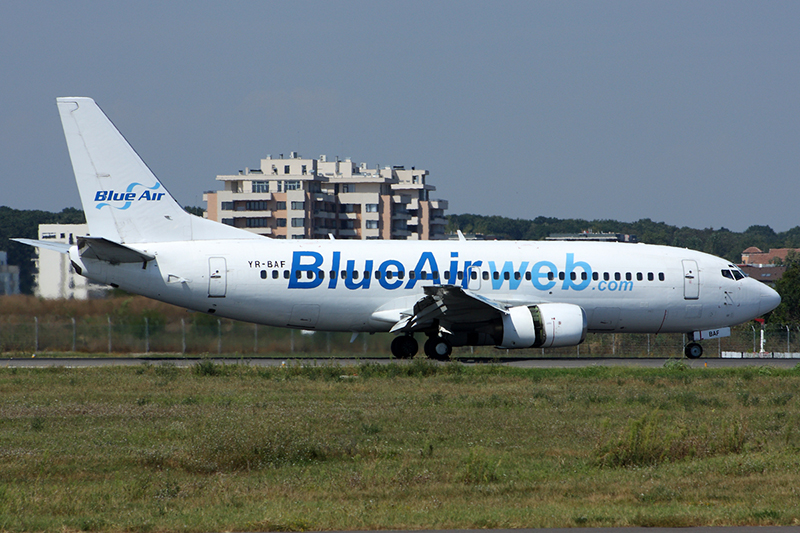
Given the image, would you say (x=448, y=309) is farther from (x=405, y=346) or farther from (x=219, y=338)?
(x=219, y=338)

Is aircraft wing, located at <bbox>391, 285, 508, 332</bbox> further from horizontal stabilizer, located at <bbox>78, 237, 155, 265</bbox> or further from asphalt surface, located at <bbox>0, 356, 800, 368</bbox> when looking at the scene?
horizontal stabilizer, located at <bbox>78, 237, 155, 265</bbox>

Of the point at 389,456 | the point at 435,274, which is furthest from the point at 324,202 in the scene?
the point at 389,456

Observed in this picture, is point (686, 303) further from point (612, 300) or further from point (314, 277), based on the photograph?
point (314, 277)

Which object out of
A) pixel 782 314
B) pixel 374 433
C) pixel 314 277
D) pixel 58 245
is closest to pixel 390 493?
pixel 374 433

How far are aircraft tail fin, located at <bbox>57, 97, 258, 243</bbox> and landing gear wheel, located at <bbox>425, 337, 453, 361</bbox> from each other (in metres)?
8.75

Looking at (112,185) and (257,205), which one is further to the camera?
(257,205)

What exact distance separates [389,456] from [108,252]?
17.4 m

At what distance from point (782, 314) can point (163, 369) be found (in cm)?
5579

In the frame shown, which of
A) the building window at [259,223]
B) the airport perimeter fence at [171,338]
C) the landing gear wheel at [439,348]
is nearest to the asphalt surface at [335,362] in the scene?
the landing gear wheel at [439,348]

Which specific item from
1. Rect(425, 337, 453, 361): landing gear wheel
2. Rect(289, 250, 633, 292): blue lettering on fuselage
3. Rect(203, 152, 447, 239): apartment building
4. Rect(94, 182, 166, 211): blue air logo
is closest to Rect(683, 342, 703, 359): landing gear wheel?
Rect(289, 250, 633, 292): blue lettering on fuselage

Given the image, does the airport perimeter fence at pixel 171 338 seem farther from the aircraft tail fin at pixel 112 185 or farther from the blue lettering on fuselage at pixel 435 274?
the aircraft tail fin at pixel 112 185

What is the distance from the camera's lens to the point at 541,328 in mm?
29469

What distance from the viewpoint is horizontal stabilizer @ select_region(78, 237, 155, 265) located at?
28.2 m

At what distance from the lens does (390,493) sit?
11.5 metres
